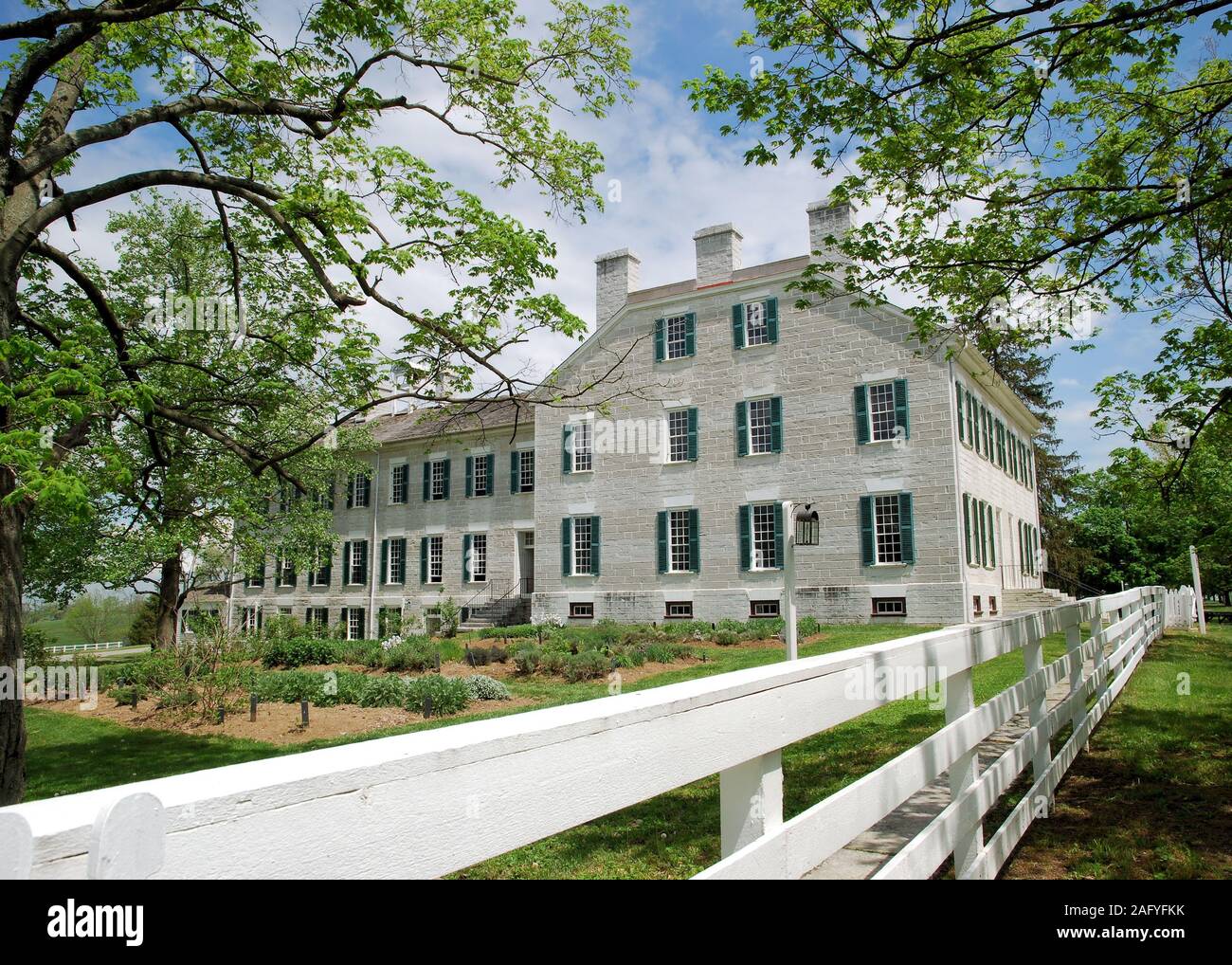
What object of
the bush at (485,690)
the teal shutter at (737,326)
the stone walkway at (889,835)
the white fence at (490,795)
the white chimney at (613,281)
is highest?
the white chimney at (613,281)

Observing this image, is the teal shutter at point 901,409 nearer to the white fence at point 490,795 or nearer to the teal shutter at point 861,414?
the teal shutter at point 861,414

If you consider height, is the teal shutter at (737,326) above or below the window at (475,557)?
above

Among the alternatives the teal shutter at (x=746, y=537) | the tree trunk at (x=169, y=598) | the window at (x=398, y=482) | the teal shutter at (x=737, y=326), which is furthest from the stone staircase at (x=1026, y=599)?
the tree trunk at (x=169, y=598)

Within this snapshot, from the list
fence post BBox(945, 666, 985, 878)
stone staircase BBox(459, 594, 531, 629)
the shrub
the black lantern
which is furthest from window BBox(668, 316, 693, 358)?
fence post BBox(945, 666, 985, 878)

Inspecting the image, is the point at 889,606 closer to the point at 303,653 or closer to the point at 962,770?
the point at 303,653

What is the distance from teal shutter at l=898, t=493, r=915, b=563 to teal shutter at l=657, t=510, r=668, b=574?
24.8 feet

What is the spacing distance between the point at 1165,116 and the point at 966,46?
2.05 metres

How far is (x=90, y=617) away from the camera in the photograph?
4044 centimetres

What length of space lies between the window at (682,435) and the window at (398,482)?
522 inches

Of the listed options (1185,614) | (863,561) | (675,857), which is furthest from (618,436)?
(675,857)

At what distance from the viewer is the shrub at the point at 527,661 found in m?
17.2

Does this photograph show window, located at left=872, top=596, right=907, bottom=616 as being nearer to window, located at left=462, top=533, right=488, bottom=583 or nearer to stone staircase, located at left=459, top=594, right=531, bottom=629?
stone staircase, located at left=459, top=594, right=531, bottom=629

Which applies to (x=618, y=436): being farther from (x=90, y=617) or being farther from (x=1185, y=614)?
(x=90, y=617)

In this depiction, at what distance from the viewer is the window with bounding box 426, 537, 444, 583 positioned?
34125mm
